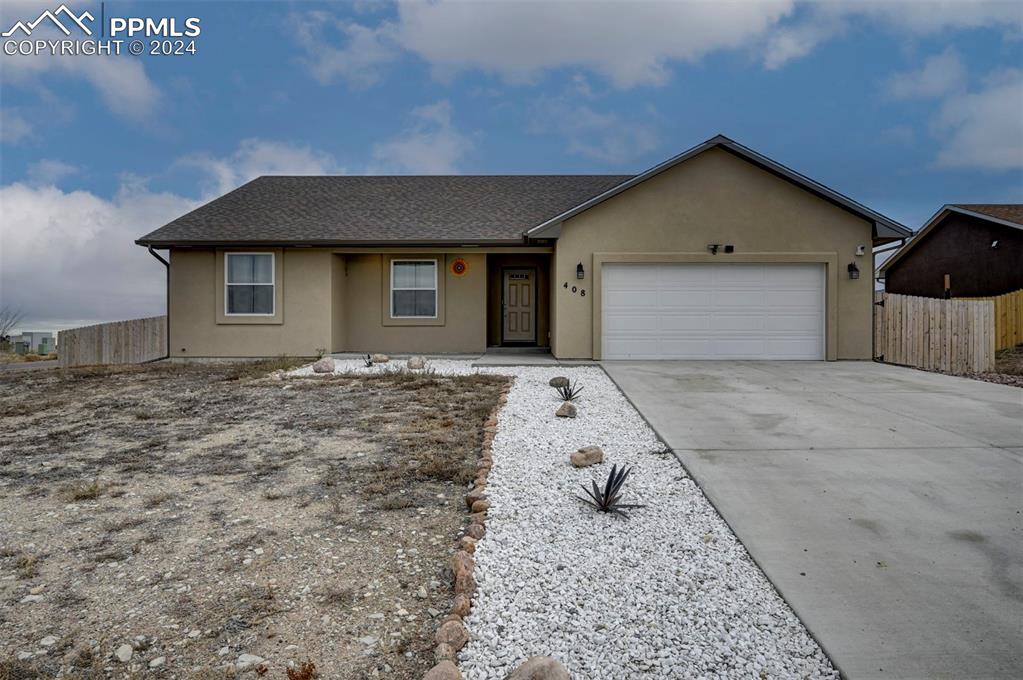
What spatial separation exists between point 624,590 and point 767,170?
11.1 meters

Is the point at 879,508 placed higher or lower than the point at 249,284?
lower

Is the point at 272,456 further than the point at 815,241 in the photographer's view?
No

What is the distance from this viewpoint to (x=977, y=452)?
5.08 meters

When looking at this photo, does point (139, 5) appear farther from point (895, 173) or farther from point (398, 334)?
point (895, 173)

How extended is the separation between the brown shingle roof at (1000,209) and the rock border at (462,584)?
2259 cm

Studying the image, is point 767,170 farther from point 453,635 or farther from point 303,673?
point 303,673

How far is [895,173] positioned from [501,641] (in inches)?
905

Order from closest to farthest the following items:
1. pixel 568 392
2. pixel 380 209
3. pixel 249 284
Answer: pixel 568 392 → pixel 249 284 → pixel 380 209

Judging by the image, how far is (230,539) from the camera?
3.43 m

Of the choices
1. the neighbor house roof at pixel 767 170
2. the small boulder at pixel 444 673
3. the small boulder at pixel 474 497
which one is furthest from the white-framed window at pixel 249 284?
the small boulder at pixel 444 673

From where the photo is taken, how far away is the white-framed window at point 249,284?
43.9ft

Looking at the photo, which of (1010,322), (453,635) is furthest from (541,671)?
(1010,322)

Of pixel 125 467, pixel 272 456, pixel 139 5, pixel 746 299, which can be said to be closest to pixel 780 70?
pixel 746 299

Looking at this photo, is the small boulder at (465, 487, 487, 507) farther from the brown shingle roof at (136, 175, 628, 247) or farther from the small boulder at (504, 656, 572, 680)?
the brown shingle roof at (136, 175, 628, 247)
